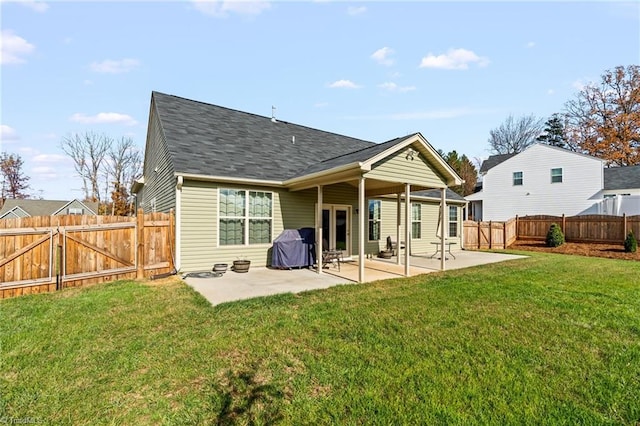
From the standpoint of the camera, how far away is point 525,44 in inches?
353

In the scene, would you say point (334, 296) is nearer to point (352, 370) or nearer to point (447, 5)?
point (352, 370)

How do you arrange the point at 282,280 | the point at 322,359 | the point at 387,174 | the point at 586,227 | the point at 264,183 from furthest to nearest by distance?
the point at 586,227 < the point at 264,183 < the point at 387,174 < the point at 282,280 < the point at 322,359

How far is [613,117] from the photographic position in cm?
2680

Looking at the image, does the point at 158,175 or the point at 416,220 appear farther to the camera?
the point at 416,220

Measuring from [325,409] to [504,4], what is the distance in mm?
10349

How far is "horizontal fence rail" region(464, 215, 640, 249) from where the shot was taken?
49.8 feet

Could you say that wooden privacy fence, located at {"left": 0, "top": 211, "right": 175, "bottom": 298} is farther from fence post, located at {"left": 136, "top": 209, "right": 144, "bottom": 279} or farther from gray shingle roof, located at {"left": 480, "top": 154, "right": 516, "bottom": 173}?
gray shingle roof, located at {"left": 480, "top": 154, "right": 516, "bottom": 173}

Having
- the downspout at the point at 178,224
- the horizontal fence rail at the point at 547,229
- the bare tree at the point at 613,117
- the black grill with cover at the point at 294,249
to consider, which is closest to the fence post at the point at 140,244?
the downspout at the point at 178,224

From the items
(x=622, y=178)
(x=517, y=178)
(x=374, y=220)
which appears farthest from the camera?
(x=517, y=178)

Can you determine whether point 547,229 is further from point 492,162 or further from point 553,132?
point 553,132

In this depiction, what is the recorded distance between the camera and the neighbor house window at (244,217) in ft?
29.4

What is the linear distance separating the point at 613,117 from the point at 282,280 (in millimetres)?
34960

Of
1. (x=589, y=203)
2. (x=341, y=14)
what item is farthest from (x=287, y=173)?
(x=589, y=203)

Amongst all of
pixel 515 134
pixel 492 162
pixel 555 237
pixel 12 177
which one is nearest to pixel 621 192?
pixel 492 162
